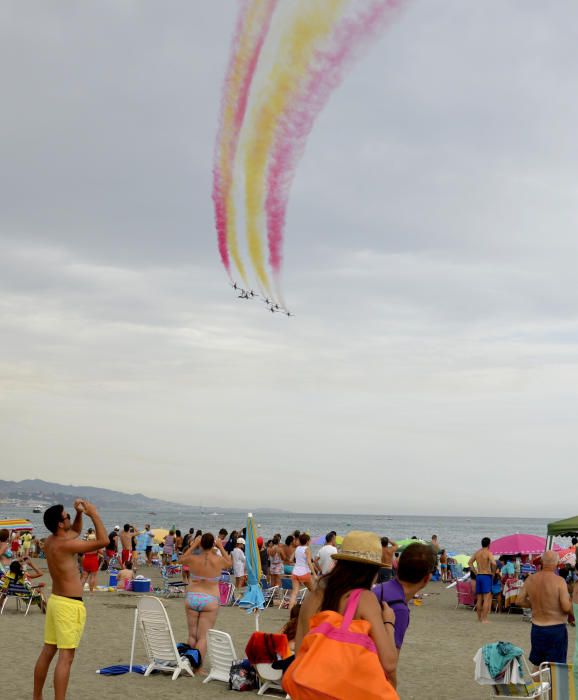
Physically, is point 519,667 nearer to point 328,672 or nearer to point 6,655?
point 328,672

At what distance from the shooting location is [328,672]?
292 cm

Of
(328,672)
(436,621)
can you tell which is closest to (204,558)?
(328,672)

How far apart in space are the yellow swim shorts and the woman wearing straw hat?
11.0ft

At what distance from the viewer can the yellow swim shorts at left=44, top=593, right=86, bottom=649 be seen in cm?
607

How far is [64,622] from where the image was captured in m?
6.08

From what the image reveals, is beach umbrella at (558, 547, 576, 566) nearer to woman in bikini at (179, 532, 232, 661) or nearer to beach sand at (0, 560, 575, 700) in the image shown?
beach sand at (0, 560, 575, 700)

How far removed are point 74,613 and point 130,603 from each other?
9.93m

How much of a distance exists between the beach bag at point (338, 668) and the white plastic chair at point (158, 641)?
5673mm

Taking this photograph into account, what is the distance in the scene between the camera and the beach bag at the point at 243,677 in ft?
25.7

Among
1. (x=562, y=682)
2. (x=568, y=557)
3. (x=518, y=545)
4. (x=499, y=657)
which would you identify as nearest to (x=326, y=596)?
(x=562, y=682)

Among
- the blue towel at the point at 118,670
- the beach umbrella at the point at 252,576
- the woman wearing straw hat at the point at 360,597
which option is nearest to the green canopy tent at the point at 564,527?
the beach umbrella at the point at 252,576

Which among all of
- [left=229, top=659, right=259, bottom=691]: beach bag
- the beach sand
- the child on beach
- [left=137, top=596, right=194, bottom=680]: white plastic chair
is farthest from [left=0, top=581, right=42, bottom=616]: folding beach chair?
[left=229, top=659, right=259, bottom=691]: beach bag

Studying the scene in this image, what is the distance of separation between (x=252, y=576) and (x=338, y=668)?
Result: 907 cm

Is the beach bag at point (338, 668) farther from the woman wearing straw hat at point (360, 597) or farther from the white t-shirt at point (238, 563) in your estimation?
the white t-shirt at point (238, 563)
